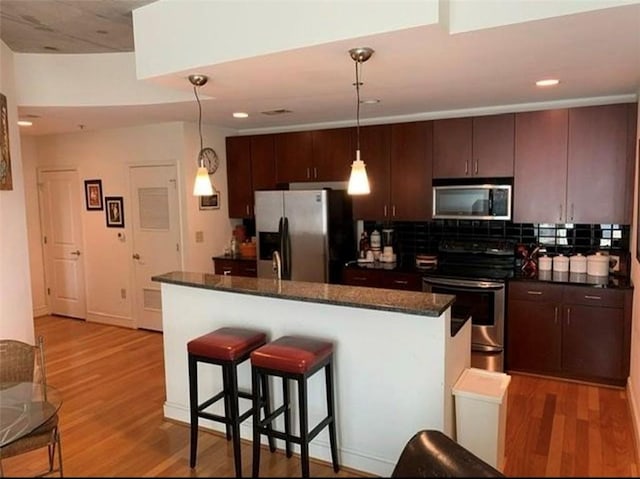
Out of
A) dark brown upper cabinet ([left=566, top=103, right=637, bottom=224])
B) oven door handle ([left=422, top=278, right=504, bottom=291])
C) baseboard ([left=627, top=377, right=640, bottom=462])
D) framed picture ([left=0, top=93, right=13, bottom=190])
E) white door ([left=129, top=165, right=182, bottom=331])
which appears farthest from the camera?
white door ([left=129, top=165, right=182, bottom=331])

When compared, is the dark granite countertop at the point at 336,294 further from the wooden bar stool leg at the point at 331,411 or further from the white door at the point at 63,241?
the white door at the point at 63,241

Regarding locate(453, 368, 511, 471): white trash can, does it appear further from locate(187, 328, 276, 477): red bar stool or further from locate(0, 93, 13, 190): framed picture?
locate(0, 93, 13, 190): framed picture

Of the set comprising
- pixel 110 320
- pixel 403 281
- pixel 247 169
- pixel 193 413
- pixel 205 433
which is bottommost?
pixel 205 433

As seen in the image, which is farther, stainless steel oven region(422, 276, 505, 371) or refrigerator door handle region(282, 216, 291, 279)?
refrigerator door handle region(282, 216, 291, 279)

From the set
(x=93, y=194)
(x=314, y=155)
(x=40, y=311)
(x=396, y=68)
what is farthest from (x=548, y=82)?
(x=40, y=311)

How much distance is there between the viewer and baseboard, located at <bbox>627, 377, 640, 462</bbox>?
2898 millimetres

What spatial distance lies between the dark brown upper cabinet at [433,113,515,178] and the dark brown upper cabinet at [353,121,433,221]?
0.11 m

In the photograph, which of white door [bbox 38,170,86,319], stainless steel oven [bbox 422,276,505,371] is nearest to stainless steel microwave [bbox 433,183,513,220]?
stainless steel oven [bbox 422,276,505,371]

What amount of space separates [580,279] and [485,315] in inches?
32.0

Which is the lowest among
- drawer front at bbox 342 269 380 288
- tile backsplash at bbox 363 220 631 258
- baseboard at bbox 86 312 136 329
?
baseboard at bbox 86 312 136 329

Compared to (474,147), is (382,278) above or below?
below

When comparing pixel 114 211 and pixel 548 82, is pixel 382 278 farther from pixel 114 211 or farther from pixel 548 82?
pixel 114 211

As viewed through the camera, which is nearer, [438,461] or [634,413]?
[438,461]

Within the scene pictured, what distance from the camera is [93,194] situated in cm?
571
